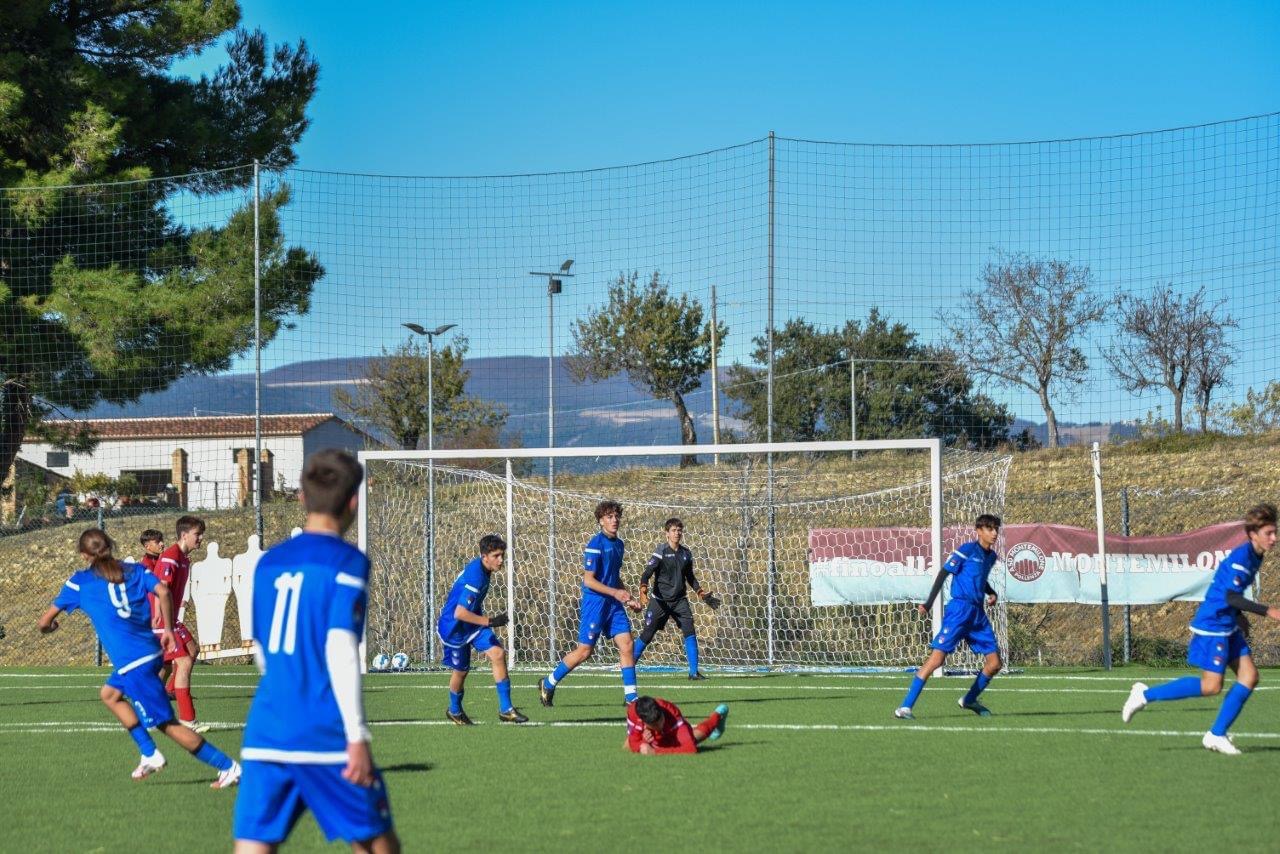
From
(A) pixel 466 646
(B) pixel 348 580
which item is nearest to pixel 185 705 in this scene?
(A) pixel 466 646

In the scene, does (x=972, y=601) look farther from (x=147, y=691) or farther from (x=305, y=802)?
(x=305, y=802)

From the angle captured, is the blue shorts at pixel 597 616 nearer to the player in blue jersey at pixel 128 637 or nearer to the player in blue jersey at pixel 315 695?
the player in blue jersey at pixel 128 637

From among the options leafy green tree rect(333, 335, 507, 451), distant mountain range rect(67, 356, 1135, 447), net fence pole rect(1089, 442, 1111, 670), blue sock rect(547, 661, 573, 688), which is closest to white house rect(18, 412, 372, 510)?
distant mountain range rect(67, 356, 1135, 447)

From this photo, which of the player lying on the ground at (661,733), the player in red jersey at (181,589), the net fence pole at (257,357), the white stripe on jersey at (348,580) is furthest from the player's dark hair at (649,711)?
the net fence pole at (257,357)

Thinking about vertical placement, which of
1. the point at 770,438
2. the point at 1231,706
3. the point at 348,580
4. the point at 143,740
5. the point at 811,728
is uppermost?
the point at 770,438

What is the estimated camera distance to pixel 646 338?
170 ft

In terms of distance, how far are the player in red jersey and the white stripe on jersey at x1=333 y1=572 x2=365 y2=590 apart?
886 cm

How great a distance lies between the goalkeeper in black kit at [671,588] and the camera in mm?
17578

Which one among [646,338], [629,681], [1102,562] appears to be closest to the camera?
[629,681]

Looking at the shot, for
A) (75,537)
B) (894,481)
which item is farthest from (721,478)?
(75,537)

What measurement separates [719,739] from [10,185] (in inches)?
794

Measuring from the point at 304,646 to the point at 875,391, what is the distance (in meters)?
27.6

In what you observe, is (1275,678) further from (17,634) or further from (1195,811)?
(17,634)

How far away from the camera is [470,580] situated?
12812 millimetres
